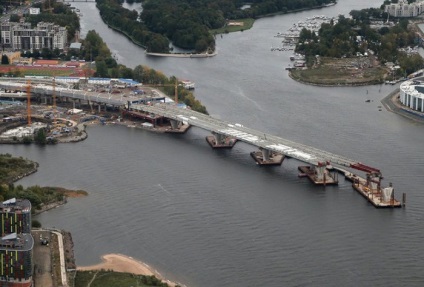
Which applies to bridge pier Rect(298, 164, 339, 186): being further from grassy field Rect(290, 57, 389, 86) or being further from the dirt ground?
grassy field Rect(290, 57, 389, 86)

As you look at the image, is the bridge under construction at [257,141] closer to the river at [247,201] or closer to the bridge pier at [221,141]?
the bridge pier at [221,141]

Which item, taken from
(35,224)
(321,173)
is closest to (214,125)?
(321,173)

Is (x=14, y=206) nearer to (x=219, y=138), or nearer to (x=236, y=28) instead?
(x=219, y=138)

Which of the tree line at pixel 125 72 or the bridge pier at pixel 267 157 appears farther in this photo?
the tree line at pixel 125 72

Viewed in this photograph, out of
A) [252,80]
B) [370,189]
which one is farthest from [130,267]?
[252,80]

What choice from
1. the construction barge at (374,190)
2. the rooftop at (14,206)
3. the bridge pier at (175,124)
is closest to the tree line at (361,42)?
the bridge pier at (175,124)
